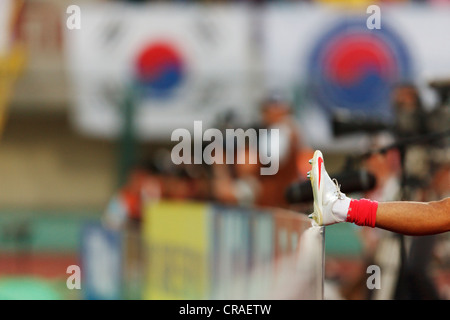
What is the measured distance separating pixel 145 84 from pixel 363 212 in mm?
15010

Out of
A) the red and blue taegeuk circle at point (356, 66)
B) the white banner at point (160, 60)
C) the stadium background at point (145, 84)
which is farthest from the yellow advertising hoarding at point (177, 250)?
the white banner at point (160, 60)

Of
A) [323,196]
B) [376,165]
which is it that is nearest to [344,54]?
[376,165]

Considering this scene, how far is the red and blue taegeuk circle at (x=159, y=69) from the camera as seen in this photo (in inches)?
771

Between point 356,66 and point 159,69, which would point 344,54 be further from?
point 159,69

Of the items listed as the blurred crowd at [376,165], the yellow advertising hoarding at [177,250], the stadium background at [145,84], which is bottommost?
the yellow advertising hoarding at [177,250]

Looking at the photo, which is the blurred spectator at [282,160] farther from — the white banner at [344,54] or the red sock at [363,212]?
the white banner at [344,54]

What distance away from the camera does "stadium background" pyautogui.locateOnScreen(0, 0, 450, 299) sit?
17906 mm

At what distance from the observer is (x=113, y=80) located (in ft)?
65.3

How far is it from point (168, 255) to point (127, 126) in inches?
384

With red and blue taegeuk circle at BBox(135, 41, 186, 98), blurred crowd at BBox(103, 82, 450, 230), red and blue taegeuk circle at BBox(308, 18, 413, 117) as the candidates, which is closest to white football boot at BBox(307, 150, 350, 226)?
blurred crowd at BBox(103, 82, 450, 230)

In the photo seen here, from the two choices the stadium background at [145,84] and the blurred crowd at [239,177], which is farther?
the stadium background at [145,84]

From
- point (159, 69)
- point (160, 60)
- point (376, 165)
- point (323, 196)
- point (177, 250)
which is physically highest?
point (160, 60)

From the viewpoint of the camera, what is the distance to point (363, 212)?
477cm

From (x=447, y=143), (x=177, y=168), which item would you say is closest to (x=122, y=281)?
(x=177, y=168)
